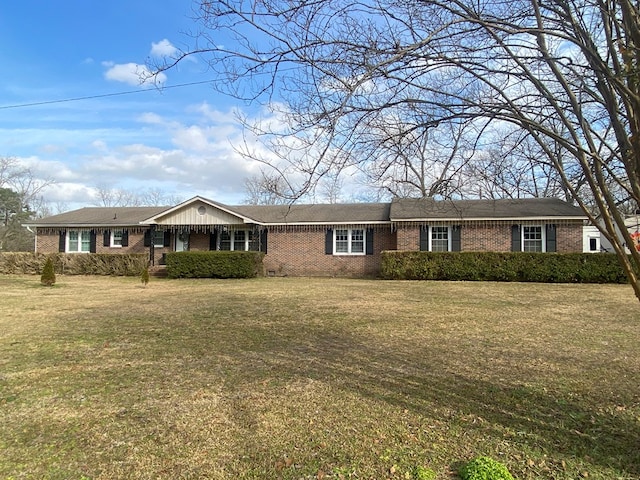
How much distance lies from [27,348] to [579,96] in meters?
7.39

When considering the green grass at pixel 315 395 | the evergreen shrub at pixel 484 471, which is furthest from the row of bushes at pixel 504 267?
the evergreen shrub at pixel 484 471

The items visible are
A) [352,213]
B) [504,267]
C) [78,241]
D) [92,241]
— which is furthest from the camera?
[78,241]

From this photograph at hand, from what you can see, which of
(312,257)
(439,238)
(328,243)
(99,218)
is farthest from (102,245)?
(439,238)

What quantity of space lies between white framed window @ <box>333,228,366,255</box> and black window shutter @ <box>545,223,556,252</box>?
25.1ft

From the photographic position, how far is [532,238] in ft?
59.5

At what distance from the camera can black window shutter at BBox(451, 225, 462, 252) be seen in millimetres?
18453

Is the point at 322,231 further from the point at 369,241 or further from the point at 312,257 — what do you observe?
the point at 369,241

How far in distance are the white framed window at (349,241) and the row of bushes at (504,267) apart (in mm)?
2346

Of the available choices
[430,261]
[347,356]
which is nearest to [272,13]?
→ [347,356]

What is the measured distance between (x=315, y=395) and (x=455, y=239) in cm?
1548

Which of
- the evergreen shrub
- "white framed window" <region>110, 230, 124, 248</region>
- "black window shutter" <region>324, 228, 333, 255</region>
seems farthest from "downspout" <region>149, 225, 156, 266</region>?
the evergreen shrub

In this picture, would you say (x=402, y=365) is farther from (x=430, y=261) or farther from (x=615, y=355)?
(x=430, y=261)

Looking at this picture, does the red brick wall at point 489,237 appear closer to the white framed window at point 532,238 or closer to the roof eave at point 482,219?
the roof eave at point 482,219

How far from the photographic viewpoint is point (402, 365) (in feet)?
17.4
